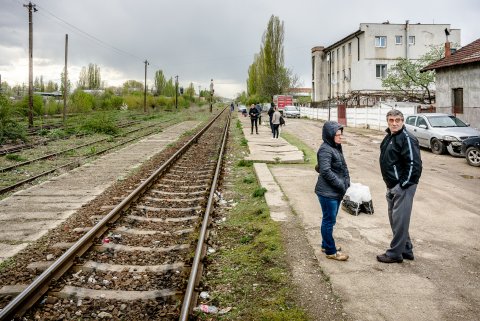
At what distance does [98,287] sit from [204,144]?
53.4 feet

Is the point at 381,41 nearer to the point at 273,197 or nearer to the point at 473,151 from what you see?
the point at 473,151

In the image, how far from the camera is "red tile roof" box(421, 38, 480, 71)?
21.2 metres

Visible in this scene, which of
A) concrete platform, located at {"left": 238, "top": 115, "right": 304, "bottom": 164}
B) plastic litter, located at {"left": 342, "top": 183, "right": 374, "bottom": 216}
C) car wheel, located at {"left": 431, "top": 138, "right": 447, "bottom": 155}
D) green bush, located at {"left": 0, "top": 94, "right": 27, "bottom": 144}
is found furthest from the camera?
green bush, located at {"left": 0, "top": 94, "right": 27, "bottom": 144}

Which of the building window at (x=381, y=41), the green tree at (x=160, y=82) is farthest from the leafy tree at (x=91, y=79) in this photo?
the building window at (x=381, y=41)

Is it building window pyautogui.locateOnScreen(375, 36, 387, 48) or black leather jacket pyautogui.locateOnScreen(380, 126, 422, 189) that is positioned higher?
building window pyautogui.locateOnScreen(375, 36, 387, 48)

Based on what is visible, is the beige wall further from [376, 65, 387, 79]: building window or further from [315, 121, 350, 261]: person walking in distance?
[376, 65, 387, 79]: building window

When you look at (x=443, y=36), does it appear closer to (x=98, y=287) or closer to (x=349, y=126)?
(x=349, y=126)

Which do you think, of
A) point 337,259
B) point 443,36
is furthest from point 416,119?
point 443,36

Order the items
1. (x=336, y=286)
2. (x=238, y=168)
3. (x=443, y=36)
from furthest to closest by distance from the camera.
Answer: (x=443, y=36) < (x=238, y=168) < (x=336, y=286)

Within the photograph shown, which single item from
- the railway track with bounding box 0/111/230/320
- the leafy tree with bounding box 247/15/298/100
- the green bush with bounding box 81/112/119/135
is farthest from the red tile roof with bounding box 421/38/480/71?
the leafy tree with bounding box 247/15/298/100

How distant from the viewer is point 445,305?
4.21m

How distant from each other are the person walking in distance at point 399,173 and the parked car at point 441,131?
1243cm

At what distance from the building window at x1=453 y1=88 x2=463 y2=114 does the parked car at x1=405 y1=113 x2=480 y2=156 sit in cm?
497

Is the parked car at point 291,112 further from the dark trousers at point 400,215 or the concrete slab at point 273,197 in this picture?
the dark trousers at point 400,215
